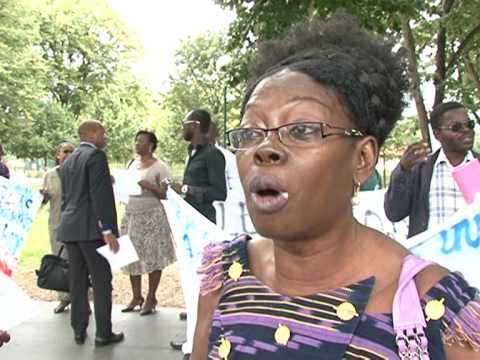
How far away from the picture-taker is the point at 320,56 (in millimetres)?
1457

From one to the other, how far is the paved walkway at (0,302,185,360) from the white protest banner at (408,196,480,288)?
297 centimetres

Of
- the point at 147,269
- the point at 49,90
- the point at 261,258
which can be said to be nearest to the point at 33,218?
the point at 147,269

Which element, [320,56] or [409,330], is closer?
[409,330]

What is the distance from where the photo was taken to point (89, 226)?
17.8ft

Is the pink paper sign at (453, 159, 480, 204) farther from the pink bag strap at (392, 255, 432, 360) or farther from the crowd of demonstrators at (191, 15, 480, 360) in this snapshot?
the pink bag strap at (392, 255, 432, 360)

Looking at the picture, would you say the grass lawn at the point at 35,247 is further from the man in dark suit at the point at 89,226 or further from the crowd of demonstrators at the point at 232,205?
the crowd of demonstrators at the point at 232,205

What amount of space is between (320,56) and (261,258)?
50cm

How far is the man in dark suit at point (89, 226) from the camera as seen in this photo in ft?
17.7

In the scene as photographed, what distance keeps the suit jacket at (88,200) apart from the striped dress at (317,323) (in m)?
3.95

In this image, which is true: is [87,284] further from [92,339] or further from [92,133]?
[92,133]

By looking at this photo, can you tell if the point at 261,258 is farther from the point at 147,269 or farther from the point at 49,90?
the point at 49,90

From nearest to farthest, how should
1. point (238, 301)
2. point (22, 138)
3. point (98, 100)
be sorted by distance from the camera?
point (238, 301) → point (22, 138) → point (98, 100)

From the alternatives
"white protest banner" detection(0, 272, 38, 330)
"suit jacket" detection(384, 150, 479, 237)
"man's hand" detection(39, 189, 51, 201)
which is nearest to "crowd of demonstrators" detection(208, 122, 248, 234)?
"suit jacket" detection(384, 150, 479, 237)

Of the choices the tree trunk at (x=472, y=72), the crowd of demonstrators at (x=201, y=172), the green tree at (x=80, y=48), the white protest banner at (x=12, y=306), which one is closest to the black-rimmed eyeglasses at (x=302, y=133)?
the white protest banner at (x=12, y=306)
